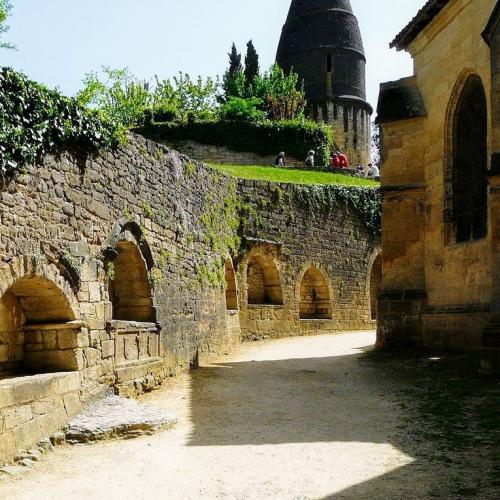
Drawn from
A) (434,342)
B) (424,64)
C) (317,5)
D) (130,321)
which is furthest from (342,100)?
(130,321)

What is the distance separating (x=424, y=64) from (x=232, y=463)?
9621 mm

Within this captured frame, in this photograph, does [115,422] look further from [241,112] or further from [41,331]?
[241,112]

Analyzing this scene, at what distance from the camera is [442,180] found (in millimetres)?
11836

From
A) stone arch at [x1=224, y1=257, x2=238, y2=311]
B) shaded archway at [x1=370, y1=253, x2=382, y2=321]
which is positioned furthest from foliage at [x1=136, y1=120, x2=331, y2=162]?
stone arch at [x1=224, y1=257, x2=238, y2=311]

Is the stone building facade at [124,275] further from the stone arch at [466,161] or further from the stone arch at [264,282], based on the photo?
the stone arch at [466,161]

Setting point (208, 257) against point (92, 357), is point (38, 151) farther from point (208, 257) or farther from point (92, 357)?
point (208, 257)

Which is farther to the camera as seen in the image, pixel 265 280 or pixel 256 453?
pixel 265 280

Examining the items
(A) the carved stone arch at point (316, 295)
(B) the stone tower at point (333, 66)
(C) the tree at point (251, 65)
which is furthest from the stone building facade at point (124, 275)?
(C) the tree at point (251, 65)

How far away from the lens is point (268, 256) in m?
17.1

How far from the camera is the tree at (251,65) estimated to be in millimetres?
43450

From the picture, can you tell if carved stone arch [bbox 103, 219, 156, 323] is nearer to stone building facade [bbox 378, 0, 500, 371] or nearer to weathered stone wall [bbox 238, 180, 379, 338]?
stone building facade [bbox 378, 0, 500, 371]

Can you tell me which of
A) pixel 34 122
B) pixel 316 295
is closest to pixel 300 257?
pixel 316 295

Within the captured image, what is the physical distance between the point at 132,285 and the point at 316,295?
10.3 m

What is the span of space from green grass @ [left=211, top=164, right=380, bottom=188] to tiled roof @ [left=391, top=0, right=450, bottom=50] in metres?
8.25
